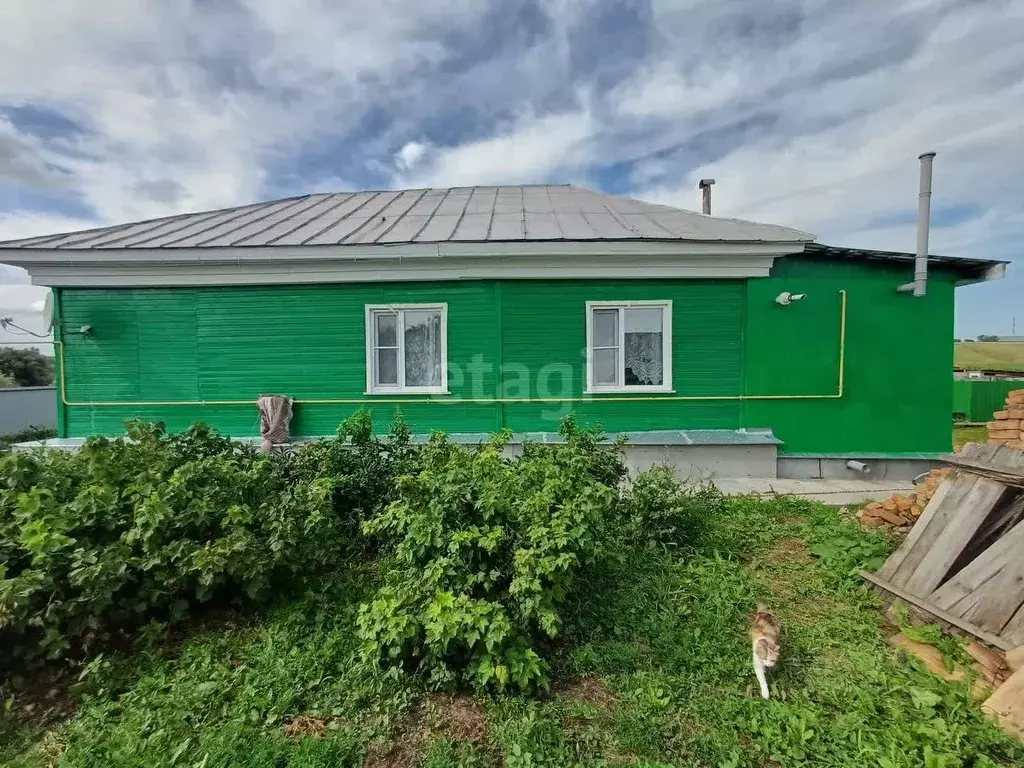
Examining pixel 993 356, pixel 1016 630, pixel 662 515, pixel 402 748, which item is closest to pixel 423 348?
pixel 662 515

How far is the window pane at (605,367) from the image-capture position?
7.00m

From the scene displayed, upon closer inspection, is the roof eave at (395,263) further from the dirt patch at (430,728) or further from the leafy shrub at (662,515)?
the dirt patch at (430,728)

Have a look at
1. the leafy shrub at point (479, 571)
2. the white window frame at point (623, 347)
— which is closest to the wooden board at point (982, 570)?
the leafy shrub at point (479, 571)

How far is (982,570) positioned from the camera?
297 centimetres

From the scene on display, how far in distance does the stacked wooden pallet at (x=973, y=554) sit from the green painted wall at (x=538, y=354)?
11.2 feet

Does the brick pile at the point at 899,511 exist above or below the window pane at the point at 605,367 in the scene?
below

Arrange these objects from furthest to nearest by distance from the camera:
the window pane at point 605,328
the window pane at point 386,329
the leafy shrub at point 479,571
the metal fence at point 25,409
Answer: the metal fence at point 25,409
the window pane at point 386,329
the window pane at point 605,328
the leafy shrub at point 479,571

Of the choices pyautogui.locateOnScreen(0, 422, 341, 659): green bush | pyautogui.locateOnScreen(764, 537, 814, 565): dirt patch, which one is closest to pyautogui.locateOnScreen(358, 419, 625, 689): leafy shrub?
pyautogui.locateOnScreen(0, 422, 341, 659): green bush

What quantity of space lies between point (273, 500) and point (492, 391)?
155 inches

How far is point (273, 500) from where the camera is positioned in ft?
11.3

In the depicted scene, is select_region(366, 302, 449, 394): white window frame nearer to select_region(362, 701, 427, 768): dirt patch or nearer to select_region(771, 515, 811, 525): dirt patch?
select_region(771, 515, 811, 525): dirt patch

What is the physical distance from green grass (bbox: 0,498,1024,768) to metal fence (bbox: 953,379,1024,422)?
1772cm

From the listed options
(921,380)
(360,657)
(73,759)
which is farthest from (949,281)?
(73,759)

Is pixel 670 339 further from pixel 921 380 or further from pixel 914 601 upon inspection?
pixel 914 601
